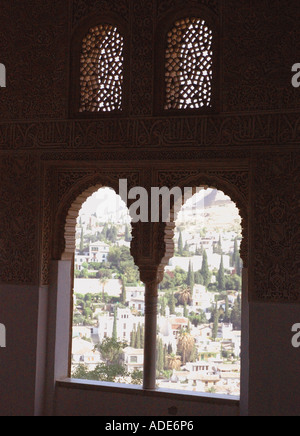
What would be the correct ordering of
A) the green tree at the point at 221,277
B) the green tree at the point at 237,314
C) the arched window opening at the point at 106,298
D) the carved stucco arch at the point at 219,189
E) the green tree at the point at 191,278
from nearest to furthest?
the carved stucco arch at the point at 219,189
the green tree at the point at 237,314
the green tree at the point at 221,277
the green tree at the point at 191,278
the arched window opening at the point at 106,298

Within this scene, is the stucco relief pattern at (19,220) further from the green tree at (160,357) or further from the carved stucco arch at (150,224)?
the green tree at (160,357)

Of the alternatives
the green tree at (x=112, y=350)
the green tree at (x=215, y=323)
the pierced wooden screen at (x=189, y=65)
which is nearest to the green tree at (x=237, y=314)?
the green tree at (x=215, y=323)

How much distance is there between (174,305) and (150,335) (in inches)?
13.6

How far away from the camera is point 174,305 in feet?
18.9

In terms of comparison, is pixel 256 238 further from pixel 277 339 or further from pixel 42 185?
pixel 42 185

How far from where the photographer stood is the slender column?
5.59 m

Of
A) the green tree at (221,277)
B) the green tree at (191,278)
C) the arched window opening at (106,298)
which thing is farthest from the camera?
the arched window opening at (106,298)

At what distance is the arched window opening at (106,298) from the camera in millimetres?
5898

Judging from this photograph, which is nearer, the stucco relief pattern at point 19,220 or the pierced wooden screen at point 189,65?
the pierced wooden screen at point 189,65

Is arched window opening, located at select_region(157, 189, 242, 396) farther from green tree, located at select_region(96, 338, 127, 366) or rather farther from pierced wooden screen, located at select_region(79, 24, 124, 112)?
pierced wooden screen, located at select_region(79, 24, 124, 112)
